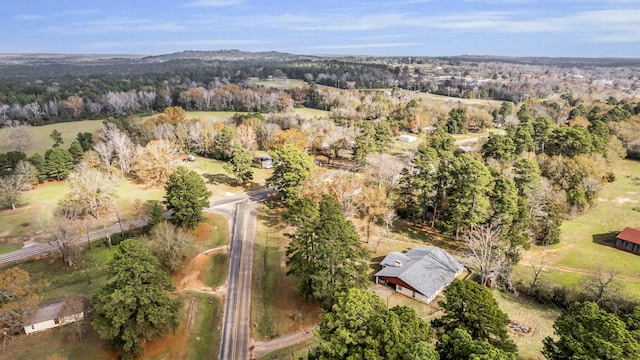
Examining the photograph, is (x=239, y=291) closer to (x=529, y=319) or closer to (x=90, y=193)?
(x=90, y=193)

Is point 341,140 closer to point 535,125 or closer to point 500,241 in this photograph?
point 535,125

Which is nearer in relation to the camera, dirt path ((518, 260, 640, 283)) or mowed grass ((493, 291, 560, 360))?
mowed grass ((493, 291, 560, 360))

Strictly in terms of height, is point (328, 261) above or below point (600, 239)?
above

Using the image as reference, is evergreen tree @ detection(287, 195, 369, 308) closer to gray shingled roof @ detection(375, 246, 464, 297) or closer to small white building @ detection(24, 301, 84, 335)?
gray shingled roof @ detection(375, 246, 464, 297)

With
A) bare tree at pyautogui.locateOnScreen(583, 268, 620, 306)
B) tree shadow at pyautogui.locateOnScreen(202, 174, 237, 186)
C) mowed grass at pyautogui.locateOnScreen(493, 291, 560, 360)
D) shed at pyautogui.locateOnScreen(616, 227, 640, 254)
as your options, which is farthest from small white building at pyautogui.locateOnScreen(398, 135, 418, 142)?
bare tree at pyautogui.locateOnScreen(583, 268, 620, 306)

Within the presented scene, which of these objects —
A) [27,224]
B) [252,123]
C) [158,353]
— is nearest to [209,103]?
[252,123]

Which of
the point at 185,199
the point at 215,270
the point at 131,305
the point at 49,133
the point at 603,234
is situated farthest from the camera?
the point at 49,133

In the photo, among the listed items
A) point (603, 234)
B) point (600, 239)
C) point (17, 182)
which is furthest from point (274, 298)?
point (17, 182)

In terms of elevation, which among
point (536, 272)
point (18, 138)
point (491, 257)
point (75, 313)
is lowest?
point (536, 272)
